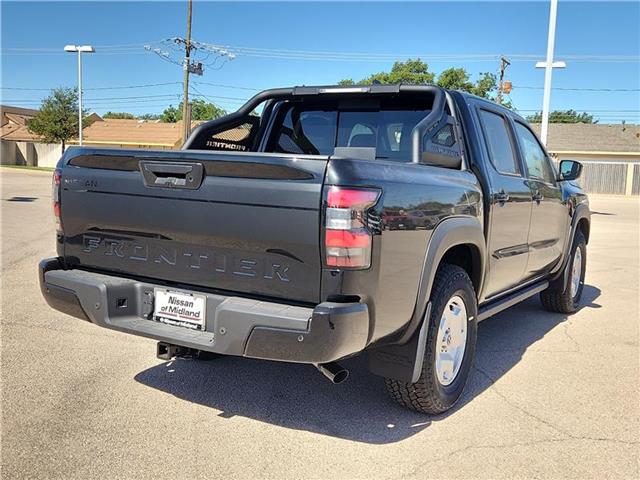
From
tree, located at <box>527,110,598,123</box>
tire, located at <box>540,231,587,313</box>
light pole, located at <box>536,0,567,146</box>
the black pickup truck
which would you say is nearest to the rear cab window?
the black pickup truck

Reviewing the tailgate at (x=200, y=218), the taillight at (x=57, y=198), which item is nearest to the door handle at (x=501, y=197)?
the tailgate at (x=200, y=218)

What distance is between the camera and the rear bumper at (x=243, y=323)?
276cm

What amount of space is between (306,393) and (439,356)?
3.05 feet

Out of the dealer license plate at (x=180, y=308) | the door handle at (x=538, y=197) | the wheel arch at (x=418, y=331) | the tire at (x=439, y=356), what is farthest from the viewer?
the door handle at (x=538, y=197)

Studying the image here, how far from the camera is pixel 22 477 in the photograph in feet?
9.18

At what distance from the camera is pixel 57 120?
47.9 metres

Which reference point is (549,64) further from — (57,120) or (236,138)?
(57,120)

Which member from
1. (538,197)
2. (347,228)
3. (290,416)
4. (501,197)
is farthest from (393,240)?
(538,197)

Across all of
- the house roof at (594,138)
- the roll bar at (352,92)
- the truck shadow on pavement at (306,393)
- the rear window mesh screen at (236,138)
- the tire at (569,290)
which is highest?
the house roof at (594,138)

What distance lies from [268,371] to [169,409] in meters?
0.87

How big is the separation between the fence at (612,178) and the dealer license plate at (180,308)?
40.3m

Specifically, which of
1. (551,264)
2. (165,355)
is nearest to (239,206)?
(165,355)

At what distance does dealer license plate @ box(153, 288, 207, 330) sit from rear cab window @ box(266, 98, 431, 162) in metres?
1.87

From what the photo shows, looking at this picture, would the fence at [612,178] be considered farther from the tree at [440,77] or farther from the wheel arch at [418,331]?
the wheel arch at [418,331]
